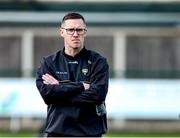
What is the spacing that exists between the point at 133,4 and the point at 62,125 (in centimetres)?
1866

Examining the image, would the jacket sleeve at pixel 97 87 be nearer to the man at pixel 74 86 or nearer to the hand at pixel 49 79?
the man at pixel 74 86

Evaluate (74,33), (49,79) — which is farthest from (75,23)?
(49,79)

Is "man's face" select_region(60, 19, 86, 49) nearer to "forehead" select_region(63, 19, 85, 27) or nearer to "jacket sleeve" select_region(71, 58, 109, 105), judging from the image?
"forehead" select_region(63, 19, 85, 27)

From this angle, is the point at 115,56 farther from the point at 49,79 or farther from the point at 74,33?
the point at 74,33

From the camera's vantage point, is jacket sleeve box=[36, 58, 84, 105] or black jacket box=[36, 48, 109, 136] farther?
jacket sleeve box=[36, 58, 84, 105]

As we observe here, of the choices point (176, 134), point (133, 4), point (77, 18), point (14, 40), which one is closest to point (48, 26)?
point (14, 40)

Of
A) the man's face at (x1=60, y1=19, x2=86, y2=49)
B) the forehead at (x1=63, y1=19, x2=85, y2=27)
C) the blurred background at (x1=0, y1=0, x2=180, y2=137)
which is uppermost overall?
the forehead at (x1=63, y1=19, x2=85, y2=27)

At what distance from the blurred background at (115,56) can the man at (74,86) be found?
46.1 feet

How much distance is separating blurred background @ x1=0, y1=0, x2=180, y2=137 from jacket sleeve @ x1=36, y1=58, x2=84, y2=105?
14.0 meters

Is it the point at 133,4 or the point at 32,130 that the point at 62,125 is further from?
the point at 133,4

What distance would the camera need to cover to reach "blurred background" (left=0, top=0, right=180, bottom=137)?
22531mm

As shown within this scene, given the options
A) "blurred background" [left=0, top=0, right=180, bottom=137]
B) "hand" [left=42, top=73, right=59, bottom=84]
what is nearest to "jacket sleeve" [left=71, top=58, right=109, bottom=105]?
"hand" [left=42, top=73, right=59, bottom=84]

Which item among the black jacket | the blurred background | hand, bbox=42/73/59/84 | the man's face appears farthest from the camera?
the blurred background

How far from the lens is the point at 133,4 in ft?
85.2
